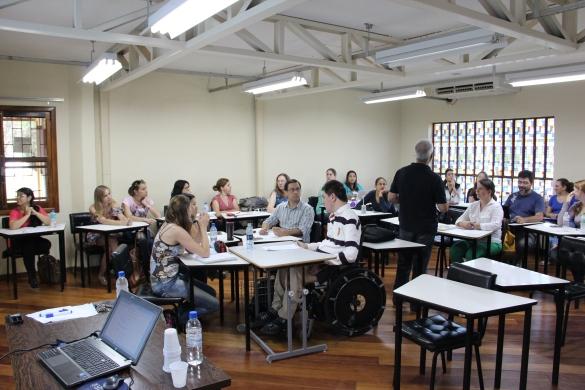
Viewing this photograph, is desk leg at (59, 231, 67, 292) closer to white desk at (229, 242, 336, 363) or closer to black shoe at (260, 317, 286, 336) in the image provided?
white desk at (229, 242, 336, 363)

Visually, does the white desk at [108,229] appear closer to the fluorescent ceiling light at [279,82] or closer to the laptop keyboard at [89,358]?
the fluorescent ceiling light at [279,82]

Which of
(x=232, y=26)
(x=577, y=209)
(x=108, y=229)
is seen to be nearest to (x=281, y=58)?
(x=232, y=26)

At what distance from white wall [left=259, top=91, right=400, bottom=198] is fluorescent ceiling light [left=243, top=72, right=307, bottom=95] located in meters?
1.80

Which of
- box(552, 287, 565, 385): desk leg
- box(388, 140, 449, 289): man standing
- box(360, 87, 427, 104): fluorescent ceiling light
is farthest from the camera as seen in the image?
box(360, 87, 427, 104): fluorescent ceiling light

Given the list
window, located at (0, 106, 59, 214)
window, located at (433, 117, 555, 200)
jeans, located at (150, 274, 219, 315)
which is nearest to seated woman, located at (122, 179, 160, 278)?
window, located at (0, 106, 59, 214)

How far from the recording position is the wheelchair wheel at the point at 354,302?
4.05 m

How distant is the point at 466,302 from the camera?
2834 mm

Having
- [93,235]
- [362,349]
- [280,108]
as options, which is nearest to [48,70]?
[93,235]

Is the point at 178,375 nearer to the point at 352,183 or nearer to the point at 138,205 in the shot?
the point at 138,205

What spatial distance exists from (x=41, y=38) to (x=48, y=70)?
1.35 m

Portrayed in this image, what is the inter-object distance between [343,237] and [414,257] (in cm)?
105

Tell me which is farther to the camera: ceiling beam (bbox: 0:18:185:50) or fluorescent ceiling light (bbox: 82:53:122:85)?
fluorescent ceiling light (bbox: 82:53:122:85)

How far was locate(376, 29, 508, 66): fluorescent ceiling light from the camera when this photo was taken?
4.20 metres

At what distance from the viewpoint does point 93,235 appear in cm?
638
